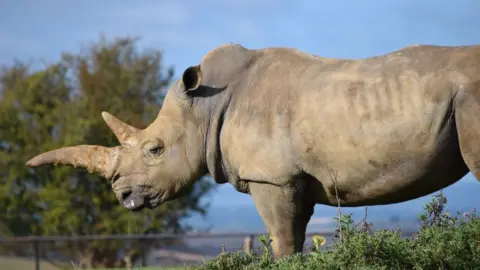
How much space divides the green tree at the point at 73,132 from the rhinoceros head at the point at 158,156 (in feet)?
62.2

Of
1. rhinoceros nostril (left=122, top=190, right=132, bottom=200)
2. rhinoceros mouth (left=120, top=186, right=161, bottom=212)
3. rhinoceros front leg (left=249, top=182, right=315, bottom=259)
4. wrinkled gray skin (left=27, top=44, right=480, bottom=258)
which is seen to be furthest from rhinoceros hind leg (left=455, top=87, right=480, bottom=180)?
rhinoceros nostril (left=122, top=190, right=132, bottom=200)

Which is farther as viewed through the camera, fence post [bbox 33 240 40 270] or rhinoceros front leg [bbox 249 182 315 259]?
fence post [bbox 33 240 40 270]

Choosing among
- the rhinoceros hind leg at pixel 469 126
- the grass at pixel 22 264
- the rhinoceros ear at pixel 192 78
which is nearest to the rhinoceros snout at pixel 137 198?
the rhinoceros ear at pixel 192 78

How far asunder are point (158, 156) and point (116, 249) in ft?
62.8

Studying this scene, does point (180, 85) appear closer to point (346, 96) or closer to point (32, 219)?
point (346, 96)

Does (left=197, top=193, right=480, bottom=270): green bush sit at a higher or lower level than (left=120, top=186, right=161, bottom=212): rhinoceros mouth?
lower

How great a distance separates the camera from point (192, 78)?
747 cm

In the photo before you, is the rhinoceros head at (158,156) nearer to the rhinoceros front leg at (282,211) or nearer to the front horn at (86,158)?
the front horn at (86,158)

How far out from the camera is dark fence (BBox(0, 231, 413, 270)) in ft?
50.0

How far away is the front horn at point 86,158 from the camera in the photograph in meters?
7.84

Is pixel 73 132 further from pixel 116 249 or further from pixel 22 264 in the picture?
pixel 22 264

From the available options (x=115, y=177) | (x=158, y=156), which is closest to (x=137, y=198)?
(x=115, y=177)

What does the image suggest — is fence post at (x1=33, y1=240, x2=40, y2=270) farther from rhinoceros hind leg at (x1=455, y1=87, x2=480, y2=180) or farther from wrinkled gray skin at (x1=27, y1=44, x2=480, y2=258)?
rhinoceros hind leg at (x1=455, y1=87, x2=480, y2=180)

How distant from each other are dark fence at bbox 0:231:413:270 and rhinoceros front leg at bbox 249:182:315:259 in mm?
2586
